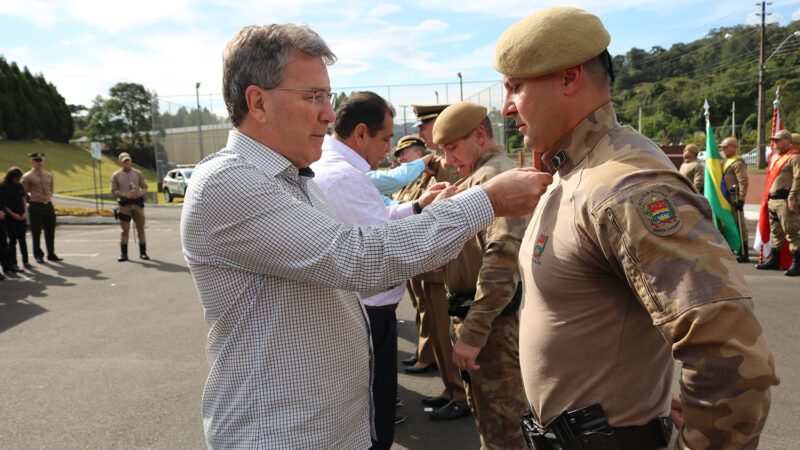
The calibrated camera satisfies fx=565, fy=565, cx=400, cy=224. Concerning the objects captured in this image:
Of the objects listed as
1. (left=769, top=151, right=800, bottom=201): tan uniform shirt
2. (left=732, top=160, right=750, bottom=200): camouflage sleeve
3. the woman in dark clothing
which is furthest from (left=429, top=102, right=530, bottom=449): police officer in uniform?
the woman in dark clothing

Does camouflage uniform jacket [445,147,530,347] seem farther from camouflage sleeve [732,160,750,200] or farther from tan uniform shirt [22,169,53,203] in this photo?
tan uniform shirt [22,169,53,203]

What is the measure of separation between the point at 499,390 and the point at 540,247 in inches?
61.8

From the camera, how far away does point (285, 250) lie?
1.40 meters

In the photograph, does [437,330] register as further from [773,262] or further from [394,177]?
[773,262]

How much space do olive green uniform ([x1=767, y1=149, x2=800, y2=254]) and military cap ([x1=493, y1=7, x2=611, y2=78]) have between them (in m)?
8.08

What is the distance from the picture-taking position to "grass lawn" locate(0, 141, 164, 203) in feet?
123

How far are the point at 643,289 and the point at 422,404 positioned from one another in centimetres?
341

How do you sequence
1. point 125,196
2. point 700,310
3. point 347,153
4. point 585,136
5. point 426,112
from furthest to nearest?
point 125,196
point 426,112
point 347,153
point 585,136
point 700,310

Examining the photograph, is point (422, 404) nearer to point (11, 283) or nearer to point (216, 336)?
point (216, 336)

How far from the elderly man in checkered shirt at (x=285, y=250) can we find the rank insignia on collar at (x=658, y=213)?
13.3 inches

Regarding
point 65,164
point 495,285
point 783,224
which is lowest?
point 783,224

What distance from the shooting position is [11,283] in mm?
9414

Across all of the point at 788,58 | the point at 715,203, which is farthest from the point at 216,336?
the point at 788,58

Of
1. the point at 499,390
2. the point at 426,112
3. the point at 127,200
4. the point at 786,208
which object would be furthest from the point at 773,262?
the point at 127,200
